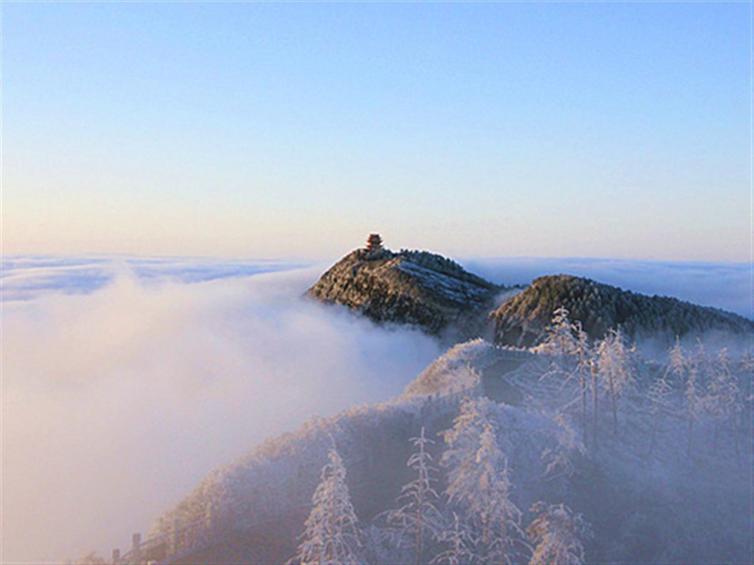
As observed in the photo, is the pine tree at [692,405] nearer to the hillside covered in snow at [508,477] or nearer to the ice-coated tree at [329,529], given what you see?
the hillside covered in snow at [508,477]

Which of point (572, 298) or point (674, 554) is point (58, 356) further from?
point (674, 554)

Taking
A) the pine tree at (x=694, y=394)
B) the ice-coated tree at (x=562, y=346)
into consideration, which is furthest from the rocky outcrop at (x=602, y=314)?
the pine tree at (x=694, y=394)

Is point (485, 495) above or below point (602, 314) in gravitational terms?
above

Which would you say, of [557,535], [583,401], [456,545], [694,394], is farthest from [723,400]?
[456,545]

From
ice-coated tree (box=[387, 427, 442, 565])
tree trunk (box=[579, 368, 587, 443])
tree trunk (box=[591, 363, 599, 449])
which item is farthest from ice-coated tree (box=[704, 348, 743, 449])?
ice-coated tree (box=[387, 427, 442, 565])

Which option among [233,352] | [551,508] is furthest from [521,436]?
[233,352]

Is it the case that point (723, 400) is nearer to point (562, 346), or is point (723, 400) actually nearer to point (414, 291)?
point (562, 346)
